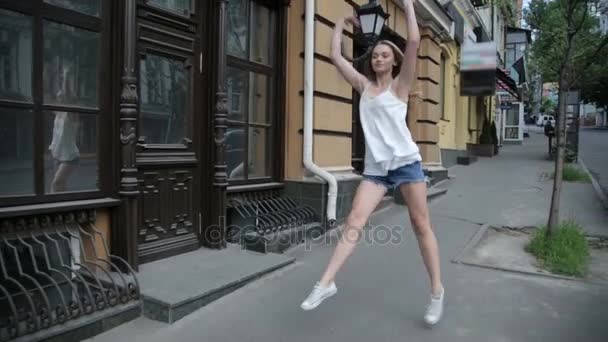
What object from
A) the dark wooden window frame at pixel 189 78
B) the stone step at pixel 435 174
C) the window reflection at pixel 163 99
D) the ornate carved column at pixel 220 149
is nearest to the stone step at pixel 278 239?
the ornate carved column at pixel 220 149

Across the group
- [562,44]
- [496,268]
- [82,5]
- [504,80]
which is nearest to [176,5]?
[82,5]

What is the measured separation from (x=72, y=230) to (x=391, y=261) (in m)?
3.01

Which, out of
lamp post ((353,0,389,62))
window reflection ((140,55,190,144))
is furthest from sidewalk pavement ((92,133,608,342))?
lamp post ((353,0,389,62))

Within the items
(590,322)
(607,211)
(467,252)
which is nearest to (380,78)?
(590,322)

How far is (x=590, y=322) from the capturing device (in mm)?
3740

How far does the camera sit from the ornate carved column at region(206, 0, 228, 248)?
17.2ft

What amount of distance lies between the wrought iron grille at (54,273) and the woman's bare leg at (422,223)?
2.10 m

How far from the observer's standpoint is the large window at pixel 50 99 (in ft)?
12.0

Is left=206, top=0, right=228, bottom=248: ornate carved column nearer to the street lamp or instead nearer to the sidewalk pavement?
the sidewalk pavement

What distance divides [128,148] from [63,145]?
19.3 inches

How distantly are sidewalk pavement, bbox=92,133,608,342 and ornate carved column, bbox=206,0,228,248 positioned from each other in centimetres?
85

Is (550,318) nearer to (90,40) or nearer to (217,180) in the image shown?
(217,180)

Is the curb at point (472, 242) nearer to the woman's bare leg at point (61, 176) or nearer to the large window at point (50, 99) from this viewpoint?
the large window at point (50, 99)

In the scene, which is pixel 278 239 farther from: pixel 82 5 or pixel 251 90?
pixel 82 5
